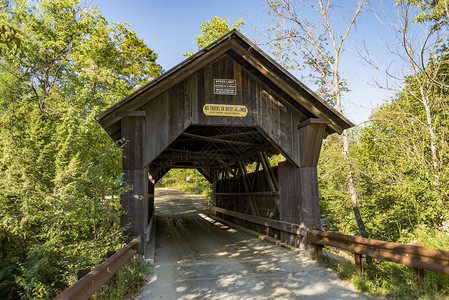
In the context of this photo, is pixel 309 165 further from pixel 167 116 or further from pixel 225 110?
pixel 167 116

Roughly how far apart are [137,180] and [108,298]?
3.17 metres

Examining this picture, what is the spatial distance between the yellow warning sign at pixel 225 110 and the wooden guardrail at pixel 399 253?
3732 millimetres

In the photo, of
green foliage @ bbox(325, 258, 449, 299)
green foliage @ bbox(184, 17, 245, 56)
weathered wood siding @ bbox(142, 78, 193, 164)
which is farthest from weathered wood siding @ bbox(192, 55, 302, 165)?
green foliage @ bbox(184, 17, 245, 56)

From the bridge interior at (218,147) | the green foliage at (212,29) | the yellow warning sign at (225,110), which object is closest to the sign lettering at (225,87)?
the yellow warning sign at (225,110)

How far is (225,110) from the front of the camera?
24.6ft

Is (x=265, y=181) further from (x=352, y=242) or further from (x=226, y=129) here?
(x=352, y=242)

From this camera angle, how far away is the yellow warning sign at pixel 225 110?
7.44 meters

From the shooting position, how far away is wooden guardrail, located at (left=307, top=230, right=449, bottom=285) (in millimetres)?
3535

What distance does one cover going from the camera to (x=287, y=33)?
10.6m

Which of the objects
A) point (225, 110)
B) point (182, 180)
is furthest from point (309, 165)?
point (182, 180)

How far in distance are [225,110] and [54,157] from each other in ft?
24.2

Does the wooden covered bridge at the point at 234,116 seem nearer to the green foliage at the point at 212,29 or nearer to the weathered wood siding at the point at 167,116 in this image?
the weathered wood siding at the point at 167,116

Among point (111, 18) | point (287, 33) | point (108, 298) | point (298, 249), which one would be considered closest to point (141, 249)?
point (108, 298)

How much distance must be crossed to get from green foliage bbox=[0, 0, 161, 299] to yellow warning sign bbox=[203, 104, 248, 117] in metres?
2.67
